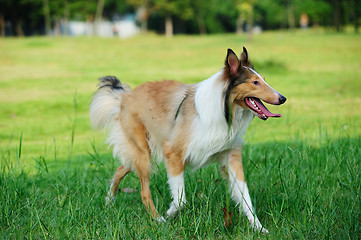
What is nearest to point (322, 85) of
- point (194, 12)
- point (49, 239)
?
point (49, 239)

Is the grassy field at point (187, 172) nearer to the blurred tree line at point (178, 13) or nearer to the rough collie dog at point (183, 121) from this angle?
the rough collie dog at point (183, 121)

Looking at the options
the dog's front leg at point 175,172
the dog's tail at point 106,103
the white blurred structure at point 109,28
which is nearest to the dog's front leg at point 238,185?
the dog's front leg at point 175,172

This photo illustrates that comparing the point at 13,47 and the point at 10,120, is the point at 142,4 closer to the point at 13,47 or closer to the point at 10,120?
the point at 13,47

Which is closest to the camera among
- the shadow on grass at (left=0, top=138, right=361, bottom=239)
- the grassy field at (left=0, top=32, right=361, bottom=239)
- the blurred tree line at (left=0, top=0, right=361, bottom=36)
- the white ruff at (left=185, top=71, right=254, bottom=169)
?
the shadow on grass at (left=0, top=138, right=361, bottom=239)

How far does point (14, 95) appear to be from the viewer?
14.8 meters

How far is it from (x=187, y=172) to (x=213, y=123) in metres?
1.01

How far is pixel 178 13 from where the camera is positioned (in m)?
Answer: 55.2

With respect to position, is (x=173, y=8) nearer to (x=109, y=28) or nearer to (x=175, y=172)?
(x=109, y=28)

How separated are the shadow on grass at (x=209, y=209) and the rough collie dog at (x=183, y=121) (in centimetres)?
20

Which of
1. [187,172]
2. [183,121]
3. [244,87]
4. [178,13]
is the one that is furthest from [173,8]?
[244,87]

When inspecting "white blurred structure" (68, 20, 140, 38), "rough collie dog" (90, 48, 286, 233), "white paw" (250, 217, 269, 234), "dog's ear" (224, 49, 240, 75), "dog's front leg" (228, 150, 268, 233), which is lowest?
"white paw" (250, 217, 269, 234)

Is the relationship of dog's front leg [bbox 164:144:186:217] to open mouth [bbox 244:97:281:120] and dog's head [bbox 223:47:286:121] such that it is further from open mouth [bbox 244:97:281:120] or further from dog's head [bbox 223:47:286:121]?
open mouth [bbox 244:97:281:120]

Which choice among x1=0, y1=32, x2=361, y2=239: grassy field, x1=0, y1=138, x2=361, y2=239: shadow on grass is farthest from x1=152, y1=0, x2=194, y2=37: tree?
x1=0, y1=138, x2=361, y2=239: shadow on grass

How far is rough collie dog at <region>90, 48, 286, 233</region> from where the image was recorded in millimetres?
4406
